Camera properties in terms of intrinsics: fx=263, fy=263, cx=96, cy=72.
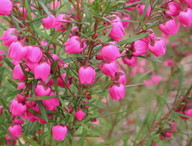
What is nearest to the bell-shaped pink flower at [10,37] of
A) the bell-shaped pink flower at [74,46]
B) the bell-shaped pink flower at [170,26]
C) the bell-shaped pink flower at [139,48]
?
the bell-shaped pink flower at [74,46]

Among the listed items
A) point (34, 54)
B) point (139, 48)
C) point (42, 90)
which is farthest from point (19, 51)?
point (139, 48)

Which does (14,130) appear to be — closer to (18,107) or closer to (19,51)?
(18,107)

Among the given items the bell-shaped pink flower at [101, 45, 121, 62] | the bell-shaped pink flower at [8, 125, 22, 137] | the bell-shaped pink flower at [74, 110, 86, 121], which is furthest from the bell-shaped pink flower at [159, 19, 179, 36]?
the bell-shaped pink flower at [8, 125, 22, 137]

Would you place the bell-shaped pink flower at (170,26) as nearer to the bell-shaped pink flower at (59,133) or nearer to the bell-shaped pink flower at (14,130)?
the bell-shaped pink flower at (59,133)

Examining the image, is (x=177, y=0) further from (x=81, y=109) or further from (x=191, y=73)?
(x=191, y=73)

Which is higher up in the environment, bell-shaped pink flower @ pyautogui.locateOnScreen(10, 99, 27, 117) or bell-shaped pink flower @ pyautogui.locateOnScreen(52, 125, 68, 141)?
bell-shaped pink flower @ pyautogui.locateOnScreen(10, 99, 27, 117)

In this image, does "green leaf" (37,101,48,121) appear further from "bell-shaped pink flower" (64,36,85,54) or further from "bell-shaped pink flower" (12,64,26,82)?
"bell-shaped pink flower" (64,36,85,54)
